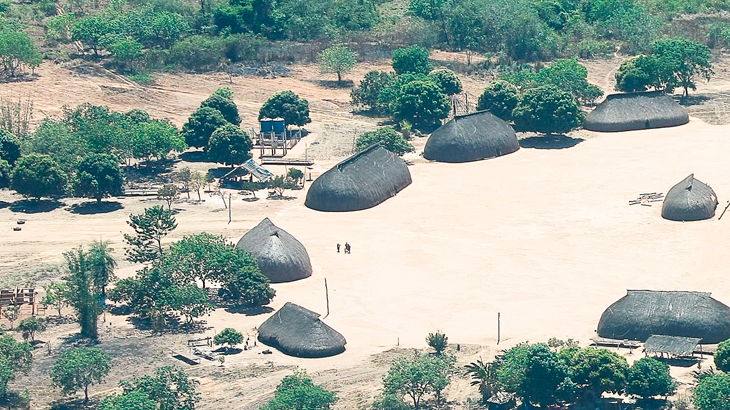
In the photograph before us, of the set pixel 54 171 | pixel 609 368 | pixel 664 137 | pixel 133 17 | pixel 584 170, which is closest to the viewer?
pixel 609 368

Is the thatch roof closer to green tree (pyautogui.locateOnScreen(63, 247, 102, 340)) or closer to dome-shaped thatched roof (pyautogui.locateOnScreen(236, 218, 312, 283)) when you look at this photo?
dome-shaped thatched roof (pyautogui.locateOnScreen(236, 218, 312, 283))

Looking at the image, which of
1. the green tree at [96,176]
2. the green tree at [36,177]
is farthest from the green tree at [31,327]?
the green tree at [36,177]

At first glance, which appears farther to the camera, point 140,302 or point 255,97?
point 255,97

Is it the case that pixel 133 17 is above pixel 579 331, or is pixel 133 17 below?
above

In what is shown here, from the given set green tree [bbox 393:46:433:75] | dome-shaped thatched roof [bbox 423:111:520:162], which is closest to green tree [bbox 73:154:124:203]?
dome-shaped thatched roof [bbox 423:111:520:162]

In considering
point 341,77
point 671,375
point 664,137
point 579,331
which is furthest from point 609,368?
point 341,77

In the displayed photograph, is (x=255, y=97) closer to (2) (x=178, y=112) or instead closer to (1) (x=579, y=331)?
(2) (x=178, y=112)

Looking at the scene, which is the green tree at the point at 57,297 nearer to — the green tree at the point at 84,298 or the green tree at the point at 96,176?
the green tree at the point at 84,298
